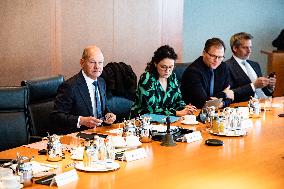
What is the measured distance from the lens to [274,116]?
428cm

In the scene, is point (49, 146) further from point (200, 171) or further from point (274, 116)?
point (274, 116)

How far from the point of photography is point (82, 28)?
5.41m

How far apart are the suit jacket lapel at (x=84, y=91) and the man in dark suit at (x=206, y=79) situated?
118cm

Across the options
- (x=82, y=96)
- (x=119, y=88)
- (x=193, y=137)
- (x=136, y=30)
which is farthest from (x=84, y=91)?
(x=136, y=30)

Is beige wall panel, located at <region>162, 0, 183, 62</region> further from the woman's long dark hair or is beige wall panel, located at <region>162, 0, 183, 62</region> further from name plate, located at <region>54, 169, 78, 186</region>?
name plate, located at <region>54, 169, 78, 186</region>

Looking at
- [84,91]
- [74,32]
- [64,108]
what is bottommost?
[64,108]

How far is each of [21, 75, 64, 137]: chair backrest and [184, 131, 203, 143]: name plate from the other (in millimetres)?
1161

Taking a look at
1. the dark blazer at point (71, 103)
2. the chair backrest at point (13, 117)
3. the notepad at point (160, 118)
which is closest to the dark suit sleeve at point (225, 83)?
the notepad at point (160, 118)

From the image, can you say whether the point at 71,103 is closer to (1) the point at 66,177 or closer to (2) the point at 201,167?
(2) the point at 201,167

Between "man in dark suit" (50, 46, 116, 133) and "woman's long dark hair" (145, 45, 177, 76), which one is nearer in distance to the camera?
"man in dark suit" (50, 46, 116, 133)

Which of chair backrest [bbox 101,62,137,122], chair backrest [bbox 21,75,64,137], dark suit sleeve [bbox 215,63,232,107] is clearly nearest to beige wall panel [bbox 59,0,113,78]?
chair backrest [bbox 101,62,137,122]

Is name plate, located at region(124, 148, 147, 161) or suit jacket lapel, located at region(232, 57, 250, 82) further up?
suit jacket lapel, located at region(232, 57, 250, 82)

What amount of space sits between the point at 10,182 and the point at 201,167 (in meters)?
1.00

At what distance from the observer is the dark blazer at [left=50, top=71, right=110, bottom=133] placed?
3.81m
